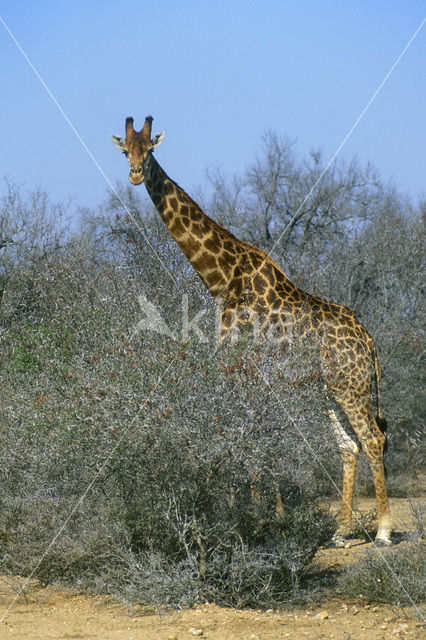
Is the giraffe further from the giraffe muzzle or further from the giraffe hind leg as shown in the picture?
the giraffe muzzle

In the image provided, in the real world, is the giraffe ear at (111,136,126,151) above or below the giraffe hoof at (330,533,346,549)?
above

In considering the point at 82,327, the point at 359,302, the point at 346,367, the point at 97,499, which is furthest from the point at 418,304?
the point at 97,499

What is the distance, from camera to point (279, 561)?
5777 millimetres

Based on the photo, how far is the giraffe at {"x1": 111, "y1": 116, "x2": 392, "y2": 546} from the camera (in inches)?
305

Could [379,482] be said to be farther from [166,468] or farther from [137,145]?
[137,145]

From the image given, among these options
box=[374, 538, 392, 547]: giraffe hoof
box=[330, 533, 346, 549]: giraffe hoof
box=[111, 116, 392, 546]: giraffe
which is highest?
box=[111, 116, 392, 546]: giraffe

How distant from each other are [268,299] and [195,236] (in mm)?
947

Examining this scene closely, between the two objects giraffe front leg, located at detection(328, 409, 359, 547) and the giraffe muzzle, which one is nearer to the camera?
the giraffe muzzle

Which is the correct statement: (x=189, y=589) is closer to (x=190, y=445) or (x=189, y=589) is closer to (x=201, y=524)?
(x=201, y=524)

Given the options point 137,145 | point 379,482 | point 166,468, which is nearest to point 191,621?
point 166,468

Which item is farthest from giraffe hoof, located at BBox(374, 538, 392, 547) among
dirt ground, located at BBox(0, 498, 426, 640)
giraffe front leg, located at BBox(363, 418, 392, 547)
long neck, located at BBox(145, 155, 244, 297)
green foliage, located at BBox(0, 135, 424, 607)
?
long neck, located at BBox(145, 155, 244, 297)

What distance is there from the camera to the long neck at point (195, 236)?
314 inches

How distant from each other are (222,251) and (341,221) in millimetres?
12565

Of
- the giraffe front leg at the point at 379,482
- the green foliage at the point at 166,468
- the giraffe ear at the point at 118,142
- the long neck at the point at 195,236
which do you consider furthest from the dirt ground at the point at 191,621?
the giraffe ear at the point at 118,142
